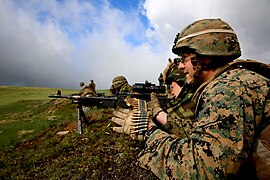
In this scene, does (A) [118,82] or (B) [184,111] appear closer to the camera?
A: (B) [184,111]

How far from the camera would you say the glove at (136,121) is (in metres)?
2.49

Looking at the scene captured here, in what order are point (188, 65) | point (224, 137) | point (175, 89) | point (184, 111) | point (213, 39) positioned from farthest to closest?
point (175, 89)
point (184, 111)
point (188, 65)
point (213, 39)
point (224, 137)

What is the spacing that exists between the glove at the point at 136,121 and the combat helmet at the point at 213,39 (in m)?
0.91

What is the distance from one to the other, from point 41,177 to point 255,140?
720cm

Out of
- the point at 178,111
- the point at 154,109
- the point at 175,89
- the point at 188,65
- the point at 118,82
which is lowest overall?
the point at 178,111

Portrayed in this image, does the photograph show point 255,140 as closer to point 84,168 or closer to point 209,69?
point 209,69

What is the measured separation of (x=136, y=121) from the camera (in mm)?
2607

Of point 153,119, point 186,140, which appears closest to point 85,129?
point 153,119

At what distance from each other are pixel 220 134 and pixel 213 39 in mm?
1138

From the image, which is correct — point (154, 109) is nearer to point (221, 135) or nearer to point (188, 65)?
point (188, 65)

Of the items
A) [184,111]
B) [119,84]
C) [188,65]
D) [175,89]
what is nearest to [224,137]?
[188,65]

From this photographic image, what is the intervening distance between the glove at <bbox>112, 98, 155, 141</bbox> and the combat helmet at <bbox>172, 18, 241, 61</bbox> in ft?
2.99

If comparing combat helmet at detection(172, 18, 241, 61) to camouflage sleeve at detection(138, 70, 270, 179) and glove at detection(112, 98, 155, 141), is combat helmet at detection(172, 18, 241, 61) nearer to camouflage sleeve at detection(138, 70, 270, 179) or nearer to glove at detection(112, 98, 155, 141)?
camouflage sleeve at detection(138, 70, 270, 179)

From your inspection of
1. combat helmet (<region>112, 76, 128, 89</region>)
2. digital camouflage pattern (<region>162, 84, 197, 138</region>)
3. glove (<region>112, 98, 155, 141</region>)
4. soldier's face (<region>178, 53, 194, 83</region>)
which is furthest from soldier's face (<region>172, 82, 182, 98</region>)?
combat helmet (<region>112, 76, 128, 89</region>)
